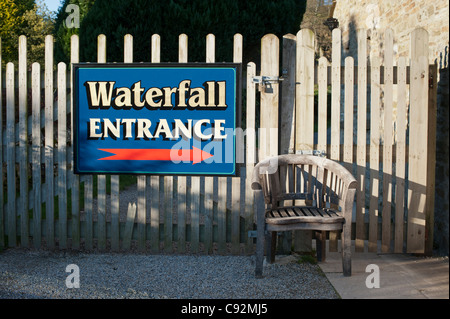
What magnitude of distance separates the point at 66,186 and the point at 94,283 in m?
1.36

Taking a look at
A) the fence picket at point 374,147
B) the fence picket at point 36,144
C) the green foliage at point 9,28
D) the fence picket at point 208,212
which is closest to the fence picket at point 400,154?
the fence picket at point 374,147

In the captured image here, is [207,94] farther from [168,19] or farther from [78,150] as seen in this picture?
[168,19]

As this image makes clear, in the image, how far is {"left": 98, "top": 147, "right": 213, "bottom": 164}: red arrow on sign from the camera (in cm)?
496

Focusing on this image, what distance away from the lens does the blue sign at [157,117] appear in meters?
Answer: 4.95

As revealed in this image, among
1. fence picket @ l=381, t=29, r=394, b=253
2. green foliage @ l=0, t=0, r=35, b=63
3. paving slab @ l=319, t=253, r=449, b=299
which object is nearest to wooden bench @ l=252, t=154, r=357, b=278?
paving slab @ l=319, t=253, r=449, b=299

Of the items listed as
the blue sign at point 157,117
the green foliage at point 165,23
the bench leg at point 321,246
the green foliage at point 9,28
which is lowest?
the bench leg at point 321,246

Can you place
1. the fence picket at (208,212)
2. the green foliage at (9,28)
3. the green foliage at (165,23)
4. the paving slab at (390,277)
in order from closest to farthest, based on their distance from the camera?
the paving slab at (390,277)
the fence picket at (208,212)
the green foliage at (165,23)
the green foliage at (9,28)

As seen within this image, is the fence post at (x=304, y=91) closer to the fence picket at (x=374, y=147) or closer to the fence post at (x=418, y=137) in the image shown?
the fence picket at (x=374, y=147)

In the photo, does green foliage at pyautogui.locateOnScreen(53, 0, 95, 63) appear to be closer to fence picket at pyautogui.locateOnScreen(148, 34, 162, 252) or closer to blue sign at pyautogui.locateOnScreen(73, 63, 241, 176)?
blue sign at pyautogui.locateOnScreen(73, 63, 241, 176)

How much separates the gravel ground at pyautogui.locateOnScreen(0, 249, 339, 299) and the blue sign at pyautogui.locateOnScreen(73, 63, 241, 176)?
34.3 inches

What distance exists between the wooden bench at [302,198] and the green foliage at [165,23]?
26.6 feet

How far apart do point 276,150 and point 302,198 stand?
528 millimetres

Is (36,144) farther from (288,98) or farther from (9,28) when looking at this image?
(9,28)

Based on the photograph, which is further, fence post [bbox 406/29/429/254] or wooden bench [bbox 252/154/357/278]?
fence post [bbox 406/29/429/254]
